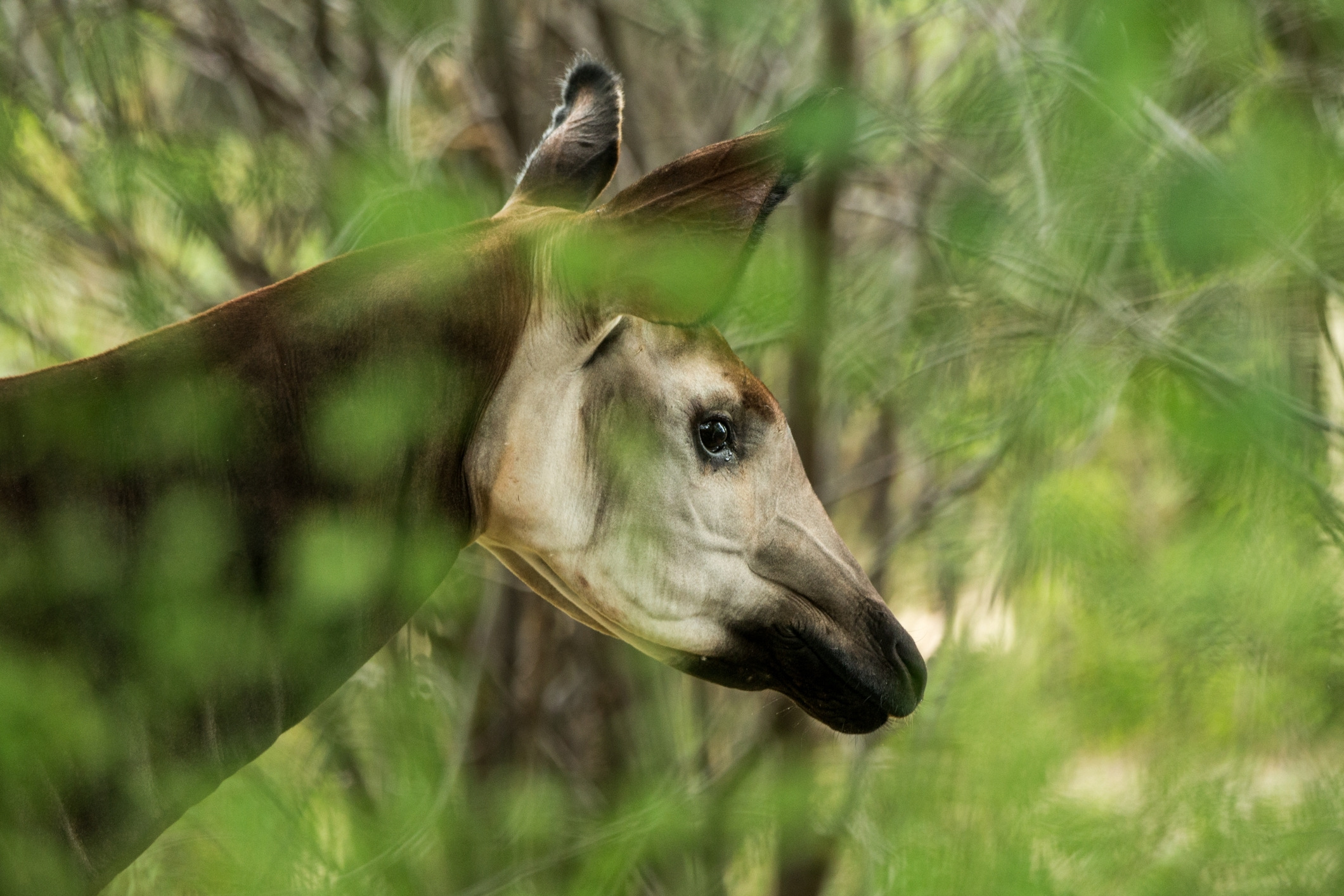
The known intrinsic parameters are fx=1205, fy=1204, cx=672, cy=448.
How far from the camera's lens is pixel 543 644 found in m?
3.45

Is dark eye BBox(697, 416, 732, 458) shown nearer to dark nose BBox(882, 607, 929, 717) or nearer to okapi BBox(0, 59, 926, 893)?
okapi BBox(0, 59, 926, 893)

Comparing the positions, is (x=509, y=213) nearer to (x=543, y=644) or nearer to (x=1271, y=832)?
(x=1271, y=832)

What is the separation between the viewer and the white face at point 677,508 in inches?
56.7

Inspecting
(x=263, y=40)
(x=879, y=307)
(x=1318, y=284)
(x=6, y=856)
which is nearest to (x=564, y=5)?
(x=263, y=40)

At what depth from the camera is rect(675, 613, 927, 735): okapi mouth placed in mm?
1508

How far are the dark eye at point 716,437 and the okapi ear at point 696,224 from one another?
23cm

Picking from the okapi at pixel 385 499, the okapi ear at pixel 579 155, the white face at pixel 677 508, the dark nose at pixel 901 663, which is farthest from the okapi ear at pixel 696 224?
the dark nose at pixel 901 663

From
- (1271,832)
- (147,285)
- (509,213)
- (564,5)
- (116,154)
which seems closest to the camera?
(1271,832)

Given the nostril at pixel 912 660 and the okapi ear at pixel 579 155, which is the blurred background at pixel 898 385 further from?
the okapi ear at pixel 579 155

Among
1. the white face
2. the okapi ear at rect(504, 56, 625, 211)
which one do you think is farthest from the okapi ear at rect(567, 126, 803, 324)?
the okapi ear at rect(504, 56, 625, 211)

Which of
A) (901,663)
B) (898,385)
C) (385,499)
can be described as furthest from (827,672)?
(898,385)

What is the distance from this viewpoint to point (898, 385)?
209cm

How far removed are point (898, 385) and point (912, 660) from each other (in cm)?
67

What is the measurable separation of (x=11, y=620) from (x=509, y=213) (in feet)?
2.51
